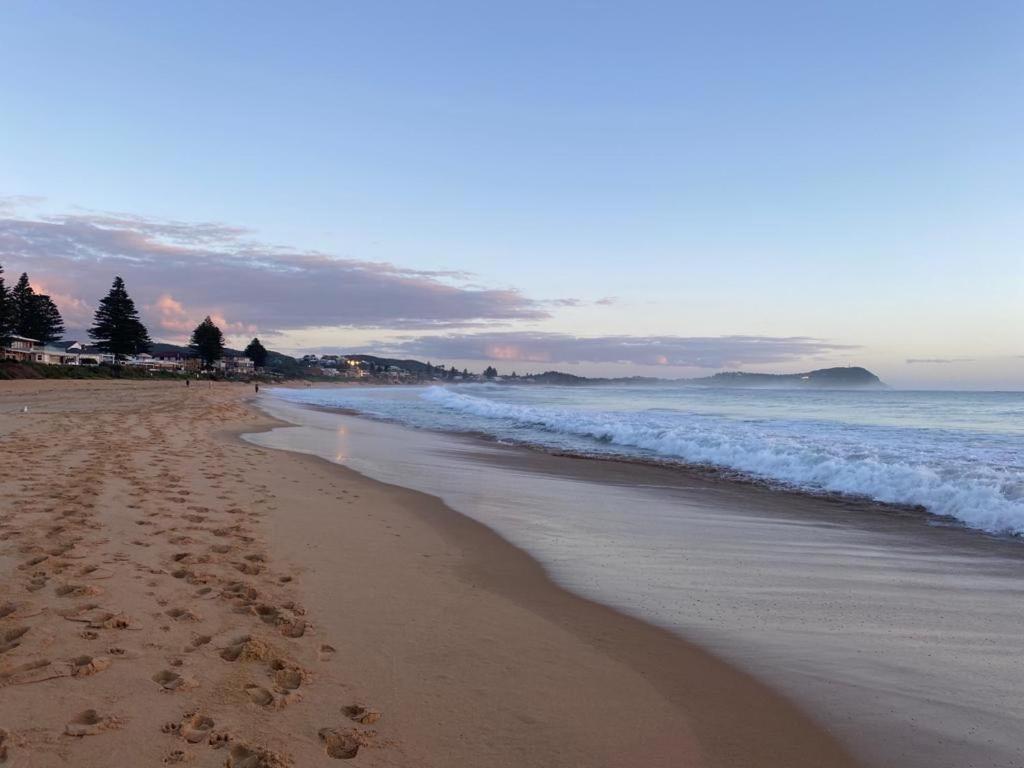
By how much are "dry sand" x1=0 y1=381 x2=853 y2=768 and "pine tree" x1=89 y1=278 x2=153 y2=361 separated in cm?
9279

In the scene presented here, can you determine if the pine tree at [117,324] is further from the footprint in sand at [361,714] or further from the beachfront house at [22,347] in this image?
the footprint in sand at [361,714]

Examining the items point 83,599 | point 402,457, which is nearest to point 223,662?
point 83,599

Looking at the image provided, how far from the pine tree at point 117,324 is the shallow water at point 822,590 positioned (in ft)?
297

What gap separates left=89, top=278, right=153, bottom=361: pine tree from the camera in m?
85.0

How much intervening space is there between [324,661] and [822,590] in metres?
4.69

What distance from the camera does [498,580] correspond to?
599 centimetres

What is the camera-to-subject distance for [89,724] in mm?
2879

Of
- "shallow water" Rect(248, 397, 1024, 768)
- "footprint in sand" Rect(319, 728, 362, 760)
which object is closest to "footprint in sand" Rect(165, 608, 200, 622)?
"footprint in sand" Rect(319, 728, 362, 760)

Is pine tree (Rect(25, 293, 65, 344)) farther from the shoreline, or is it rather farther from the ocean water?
the shoreline

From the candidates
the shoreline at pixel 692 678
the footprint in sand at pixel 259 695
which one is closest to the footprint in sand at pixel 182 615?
the footprint in sand at pixel 259 695

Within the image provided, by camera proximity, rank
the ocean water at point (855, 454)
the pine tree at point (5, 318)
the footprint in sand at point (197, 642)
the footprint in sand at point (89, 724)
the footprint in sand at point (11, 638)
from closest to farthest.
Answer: the footprint in sand at point (89, 724) → the footprint in sand at point (11, 638) → the footprint in sand at point (197, 642) → the ocean water at point (855, 454) → the pine tree at point (5, 318)

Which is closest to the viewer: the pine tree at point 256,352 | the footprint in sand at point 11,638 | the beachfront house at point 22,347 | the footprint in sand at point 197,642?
the footprint in sand at point 11,638

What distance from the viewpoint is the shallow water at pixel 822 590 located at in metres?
3.63

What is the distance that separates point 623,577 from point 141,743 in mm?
4430
